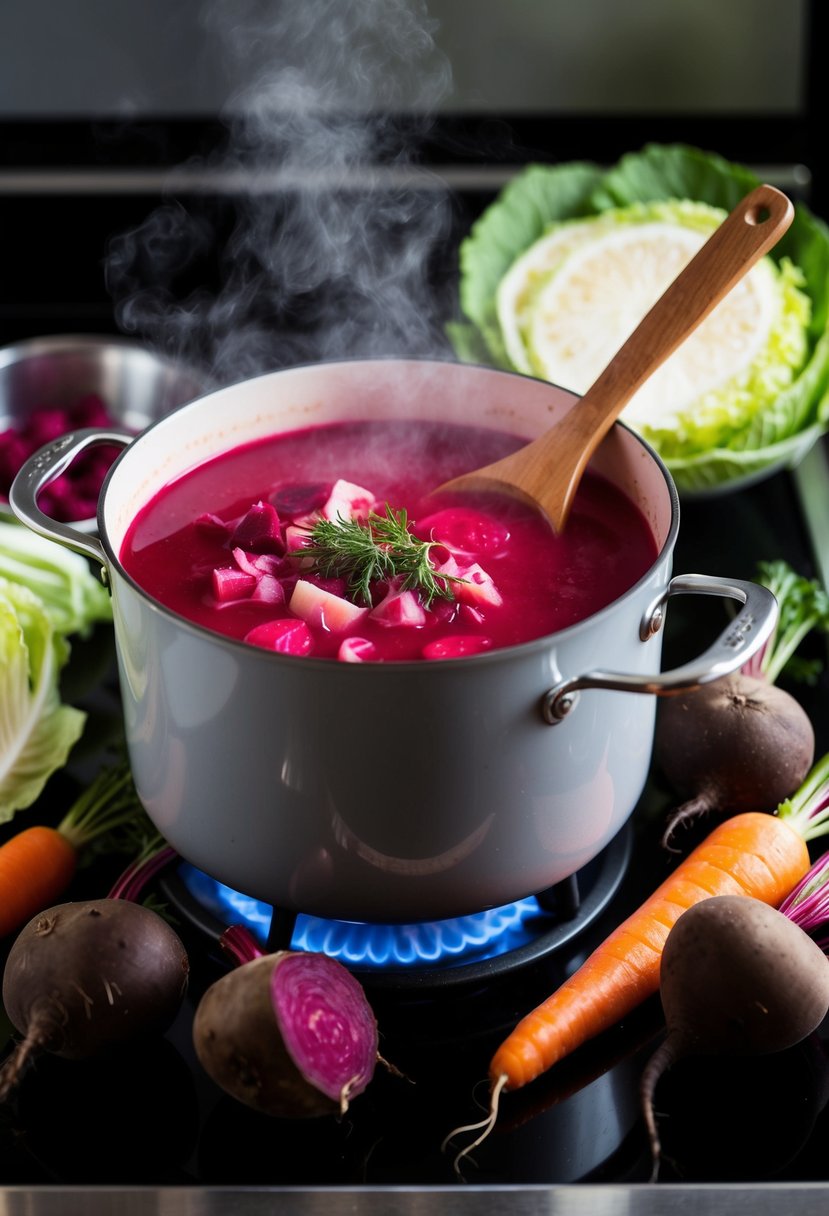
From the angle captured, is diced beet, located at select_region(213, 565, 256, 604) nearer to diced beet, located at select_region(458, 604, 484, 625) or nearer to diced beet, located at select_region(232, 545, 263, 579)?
diced beet, located at select_region(232, 545, 263, 579)

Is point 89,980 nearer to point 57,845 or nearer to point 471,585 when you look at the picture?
point 57,845

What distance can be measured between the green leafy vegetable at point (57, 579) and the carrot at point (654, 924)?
1.07 metres

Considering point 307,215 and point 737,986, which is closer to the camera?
point 737,986

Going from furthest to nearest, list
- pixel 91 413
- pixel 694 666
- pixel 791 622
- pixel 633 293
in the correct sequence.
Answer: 1. pixel 91 413
2. pixel 633 293
3. pixel 791 622
4. pixel 694 666

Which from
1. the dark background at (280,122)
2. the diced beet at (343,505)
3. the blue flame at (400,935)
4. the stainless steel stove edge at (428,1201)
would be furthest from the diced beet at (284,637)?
the dark background at (280,122)

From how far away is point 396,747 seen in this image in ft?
4.22

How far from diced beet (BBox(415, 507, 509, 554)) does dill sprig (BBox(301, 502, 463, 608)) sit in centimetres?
4

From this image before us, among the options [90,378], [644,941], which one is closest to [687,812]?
[644,941]

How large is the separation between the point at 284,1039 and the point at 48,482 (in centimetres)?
75

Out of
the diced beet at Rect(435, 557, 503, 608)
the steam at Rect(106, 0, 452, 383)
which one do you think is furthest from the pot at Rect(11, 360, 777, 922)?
the steam at Rect(106, 0, 452, 383)

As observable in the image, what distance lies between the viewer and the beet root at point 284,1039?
1.30m

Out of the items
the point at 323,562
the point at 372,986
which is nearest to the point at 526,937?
the point at 372,986

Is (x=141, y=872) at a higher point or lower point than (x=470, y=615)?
lower

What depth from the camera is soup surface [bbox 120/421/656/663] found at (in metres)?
1.52
